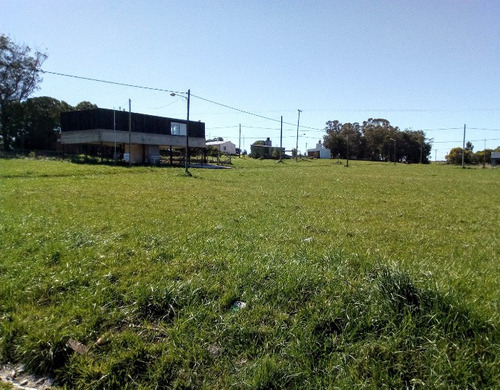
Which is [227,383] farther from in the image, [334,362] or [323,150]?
[323,150]

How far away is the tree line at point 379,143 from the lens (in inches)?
3671

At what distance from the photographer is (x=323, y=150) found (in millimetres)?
94062

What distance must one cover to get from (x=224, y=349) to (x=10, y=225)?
225 inches

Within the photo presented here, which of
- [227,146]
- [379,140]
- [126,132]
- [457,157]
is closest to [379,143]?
[379,140]

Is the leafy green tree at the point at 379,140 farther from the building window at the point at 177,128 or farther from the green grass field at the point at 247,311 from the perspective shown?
the green grass field at the point at 247,311

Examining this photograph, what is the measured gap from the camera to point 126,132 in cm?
3856

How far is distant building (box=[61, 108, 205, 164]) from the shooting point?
36.8 metres

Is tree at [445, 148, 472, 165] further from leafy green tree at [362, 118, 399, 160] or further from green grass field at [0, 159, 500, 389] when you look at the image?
green grass field at [0, 159, 500, 389]

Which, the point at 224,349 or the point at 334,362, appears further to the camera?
the point at 224,349

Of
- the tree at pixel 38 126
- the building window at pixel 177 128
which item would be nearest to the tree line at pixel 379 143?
the building window at pixel 177 128

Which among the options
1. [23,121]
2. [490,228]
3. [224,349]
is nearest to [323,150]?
[23,121]

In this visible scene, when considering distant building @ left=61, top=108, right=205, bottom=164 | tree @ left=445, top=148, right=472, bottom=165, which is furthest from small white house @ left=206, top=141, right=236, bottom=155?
tree @ left=445, top=148, right=472, bottom=165

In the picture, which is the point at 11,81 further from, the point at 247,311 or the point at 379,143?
the point at 379,143

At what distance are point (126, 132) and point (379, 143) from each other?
256ft
